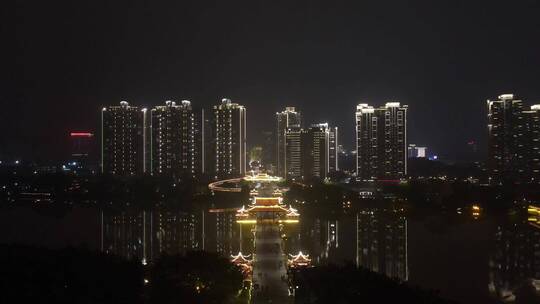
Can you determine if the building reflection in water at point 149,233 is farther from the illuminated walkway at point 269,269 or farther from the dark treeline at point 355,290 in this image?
the dark treeline at point 355,290

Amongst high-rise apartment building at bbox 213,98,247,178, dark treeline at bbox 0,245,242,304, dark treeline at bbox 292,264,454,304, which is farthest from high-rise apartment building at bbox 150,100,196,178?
dark treeline at bbox 292,264,454,304

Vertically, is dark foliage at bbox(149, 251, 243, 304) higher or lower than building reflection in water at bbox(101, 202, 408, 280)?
higher

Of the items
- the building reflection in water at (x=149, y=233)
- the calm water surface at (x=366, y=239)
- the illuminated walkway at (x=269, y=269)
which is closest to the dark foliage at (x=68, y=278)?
the illuminated walkway at (x=269, y=269)

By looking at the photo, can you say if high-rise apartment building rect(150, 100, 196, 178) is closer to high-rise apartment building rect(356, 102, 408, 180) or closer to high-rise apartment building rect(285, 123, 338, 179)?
high-rise apartment building rect(285, 123, 338, 179)

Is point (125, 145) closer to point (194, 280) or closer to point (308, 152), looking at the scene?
point (308, 152)

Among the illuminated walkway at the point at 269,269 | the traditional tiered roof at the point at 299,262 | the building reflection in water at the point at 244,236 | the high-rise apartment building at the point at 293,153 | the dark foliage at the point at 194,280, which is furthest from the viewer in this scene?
the high-rise apartment building at the point at 293,153
